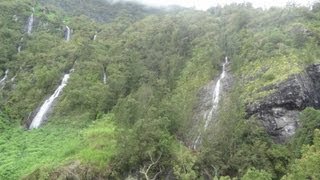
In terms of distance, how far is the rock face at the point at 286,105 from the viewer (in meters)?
57.6

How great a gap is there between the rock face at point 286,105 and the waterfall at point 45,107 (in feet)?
117

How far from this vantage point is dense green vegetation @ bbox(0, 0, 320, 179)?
180 feet

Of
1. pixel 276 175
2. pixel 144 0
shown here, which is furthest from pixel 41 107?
pixel 144 0

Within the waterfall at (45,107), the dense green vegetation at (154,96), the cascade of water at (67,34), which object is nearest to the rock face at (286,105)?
Result: the dense green vegetation at (154,96)

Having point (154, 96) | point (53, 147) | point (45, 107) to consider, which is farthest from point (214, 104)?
point (45, 107)

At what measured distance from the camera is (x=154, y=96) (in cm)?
7031

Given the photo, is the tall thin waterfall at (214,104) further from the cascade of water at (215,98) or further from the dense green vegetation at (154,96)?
the dense green vegetation at (154,96)

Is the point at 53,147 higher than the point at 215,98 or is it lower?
lower

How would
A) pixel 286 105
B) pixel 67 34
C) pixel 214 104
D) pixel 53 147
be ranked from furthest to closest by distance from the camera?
1. pixel 67 34
2. pixel 214 104
3. pixel 53 147
4. pixel 286 105

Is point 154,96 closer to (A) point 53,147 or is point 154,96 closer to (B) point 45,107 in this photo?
(A) point 53,147

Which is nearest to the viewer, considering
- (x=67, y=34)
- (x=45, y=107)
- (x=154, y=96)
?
(x=154, y=96)

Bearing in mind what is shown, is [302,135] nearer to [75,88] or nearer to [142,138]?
[142,138]

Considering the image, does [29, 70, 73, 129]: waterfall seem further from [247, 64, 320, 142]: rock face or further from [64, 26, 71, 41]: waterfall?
[247, 64, 320, 142]: rock face

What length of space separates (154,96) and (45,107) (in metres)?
22.3
